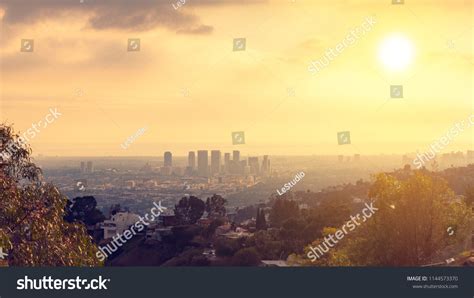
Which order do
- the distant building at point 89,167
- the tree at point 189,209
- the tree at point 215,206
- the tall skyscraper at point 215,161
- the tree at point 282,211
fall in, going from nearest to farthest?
1. the tree at point 282,211
2. the distant building at point 89,167
3. the tree at point 189,209
4. the tree at point 215,206
5. the tall skyscraper at point 215,161

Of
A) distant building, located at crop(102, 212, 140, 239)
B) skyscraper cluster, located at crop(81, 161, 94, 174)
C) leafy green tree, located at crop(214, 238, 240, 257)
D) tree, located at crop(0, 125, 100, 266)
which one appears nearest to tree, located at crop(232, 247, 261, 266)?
leafy green tree, located at crop(214, 238, 240, 257)

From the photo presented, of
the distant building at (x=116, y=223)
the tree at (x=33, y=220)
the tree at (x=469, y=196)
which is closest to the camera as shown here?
the tree at (x=33, y=220)

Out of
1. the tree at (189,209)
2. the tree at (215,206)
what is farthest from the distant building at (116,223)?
the tree at (215,206)

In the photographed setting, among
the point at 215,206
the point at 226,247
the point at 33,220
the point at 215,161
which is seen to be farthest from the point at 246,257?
the point at 215,161

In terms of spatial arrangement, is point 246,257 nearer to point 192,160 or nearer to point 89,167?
point 89,167

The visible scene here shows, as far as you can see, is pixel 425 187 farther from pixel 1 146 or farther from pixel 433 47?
pixel 433 47

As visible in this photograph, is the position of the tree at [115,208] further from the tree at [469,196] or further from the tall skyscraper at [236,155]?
the tree at [469,196]
